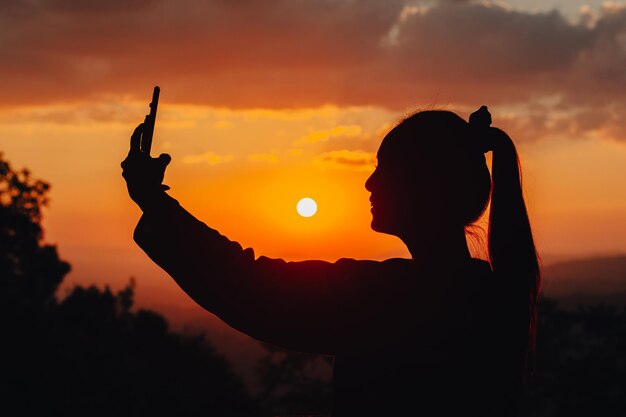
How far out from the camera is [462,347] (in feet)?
8.71

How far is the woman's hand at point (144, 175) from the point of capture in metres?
2.77

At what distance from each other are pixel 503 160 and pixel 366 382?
101cm

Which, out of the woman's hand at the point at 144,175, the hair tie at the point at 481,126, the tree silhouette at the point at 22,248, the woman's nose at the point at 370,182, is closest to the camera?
the woman's hand at the point at 144,175

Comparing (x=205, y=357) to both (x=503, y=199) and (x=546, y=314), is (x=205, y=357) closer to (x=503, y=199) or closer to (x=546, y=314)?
(x=546, y=314)

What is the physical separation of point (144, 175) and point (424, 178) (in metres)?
0.92

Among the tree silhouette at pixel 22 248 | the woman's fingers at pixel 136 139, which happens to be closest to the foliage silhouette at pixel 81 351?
the tree silhouette at pixel 22 248

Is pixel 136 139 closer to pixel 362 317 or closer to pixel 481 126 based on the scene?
pixel 362 317

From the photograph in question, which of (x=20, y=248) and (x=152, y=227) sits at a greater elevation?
(x=20, y=248)

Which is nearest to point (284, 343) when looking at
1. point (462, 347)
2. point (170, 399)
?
point (462, 347)

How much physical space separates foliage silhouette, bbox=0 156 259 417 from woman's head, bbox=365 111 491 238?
39210 mm

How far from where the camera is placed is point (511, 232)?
9.85 feet

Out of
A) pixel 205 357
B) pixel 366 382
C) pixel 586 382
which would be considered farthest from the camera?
pixel 205 357

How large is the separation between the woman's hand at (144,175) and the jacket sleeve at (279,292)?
0.18m

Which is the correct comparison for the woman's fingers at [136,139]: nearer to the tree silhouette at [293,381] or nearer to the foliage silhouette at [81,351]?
the foliage silhouette at [81,351]
